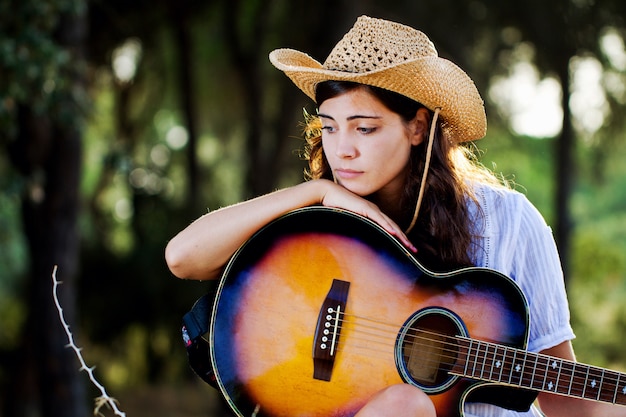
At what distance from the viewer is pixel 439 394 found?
239 cm

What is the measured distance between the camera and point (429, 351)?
2.40 meters

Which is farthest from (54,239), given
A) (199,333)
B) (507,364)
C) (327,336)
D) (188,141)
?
(188,141)

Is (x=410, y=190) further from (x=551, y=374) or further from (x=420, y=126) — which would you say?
(x=551, y=374)

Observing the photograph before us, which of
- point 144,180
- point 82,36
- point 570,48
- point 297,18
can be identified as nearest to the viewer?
point 82,36

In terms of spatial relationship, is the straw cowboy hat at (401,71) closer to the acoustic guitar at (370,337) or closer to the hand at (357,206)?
the hand at (357,206)

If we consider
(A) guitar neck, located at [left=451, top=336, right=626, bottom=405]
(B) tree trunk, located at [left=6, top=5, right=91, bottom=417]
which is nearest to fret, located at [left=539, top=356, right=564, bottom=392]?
(A) guitar neck, located at [left=451, top=336, right=626, bottom=405]

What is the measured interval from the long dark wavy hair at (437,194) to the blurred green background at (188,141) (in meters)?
3.97

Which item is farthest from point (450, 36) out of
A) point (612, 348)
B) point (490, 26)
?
point (612, 348)

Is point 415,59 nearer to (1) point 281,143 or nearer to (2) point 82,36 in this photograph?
(2) point 82,36

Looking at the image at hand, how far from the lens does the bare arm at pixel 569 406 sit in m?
2.53

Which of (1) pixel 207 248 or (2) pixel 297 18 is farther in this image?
(2) pixel 297 18

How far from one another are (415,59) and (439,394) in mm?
972

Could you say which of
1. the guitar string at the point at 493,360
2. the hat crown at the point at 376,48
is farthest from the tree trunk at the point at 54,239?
the guitar string at the point at 493,360

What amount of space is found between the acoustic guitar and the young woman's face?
193 mm
